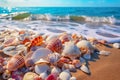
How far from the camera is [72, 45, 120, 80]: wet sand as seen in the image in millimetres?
3180

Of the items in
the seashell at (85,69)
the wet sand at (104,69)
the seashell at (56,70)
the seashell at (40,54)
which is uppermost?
the seashell at (40,54)

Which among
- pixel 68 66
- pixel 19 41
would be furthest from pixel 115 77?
pixel 19 41

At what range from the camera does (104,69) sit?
3443mm

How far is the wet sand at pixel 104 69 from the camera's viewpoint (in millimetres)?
3180

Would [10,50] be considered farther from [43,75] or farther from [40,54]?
[43,75]

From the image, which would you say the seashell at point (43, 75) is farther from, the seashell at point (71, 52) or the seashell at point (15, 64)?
the seashell at point (71, 52)

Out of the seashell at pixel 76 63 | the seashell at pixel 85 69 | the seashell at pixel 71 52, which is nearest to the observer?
the seashell at pixel 85 69

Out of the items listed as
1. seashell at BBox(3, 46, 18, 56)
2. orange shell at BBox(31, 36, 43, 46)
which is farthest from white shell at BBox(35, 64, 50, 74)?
seashell at BBox(3, 46, 18, 56)

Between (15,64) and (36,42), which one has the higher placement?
(36,42)

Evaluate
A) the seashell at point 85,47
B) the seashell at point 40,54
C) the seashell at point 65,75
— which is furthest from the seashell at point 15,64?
the seashell at point 85,47

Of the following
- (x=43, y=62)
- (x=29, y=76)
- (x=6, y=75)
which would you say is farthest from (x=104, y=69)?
(x=6, y=75)

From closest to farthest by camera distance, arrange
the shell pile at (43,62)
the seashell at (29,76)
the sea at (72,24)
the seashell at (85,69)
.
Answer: the seashell at (29,76) < the shell pile at (43,62) < the seashell at (85,69) < the sea at (72,24)

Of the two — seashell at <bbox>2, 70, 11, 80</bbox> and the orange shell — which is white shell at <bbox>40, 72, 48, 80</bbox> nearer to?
seashell at <bbox>2, 70, 11, 80</bbox>

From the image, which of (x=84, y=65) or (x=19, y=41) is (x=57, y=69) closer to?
(x=84, y=65)
